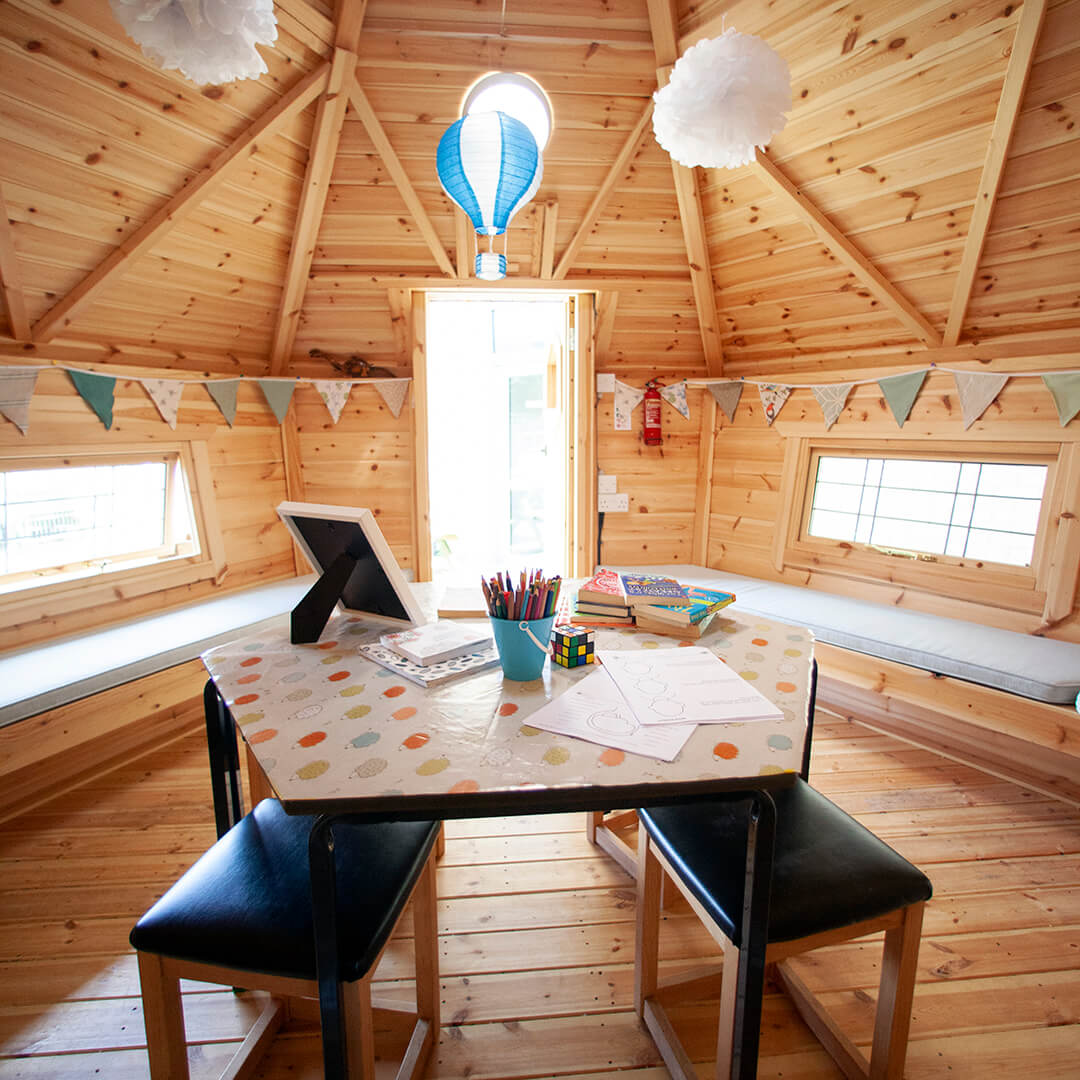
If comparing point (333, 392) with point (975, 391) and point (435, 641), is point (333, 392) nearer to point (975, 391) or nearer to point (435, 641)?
point (435, 641)

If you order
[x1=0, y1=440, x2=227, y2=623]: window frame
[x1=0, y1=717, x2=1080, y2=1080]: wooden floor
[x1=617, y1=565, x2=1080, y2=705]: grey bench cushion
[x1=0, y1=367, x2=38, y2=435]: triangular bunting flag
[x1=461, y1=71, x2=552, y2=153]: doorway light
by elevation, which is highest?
[x1=461, y1=71, x2=552, y2=153]: doorway light

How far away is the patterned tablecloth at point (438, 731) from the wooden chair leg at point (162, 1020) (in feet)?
1.32

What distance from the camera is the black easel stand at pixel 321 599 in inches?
59.3

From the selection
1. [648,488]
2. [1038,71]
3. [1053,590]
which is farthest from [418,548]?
[1038,71]

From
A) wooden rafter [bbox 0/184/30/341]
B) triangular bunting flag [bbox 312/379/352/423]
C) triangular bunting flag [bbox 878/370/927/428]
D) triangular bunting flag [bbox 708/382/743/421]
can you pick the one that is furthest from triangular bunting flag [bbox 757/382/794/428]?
wooden rafter [bbox 0/184/30/341]

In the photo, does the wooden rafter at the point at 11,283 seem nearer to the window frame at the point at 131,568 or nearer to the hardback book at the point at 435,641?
the window frame at the point at 131,568

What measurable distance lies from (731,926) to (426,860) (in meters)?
0.59

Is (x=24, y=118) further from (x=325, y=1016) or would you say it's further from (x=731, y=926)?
(x=731, y=926)

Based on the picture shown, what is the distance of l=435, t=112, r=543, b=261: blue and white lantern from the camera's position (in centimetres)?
169

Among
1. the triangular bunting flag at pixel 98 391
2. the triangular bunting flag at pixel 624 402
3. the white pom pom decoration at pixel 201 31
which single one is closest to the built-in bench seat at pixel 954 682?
the triangular bunting flag at pixel 624 402

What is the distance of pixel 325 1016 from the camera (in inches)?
37.2

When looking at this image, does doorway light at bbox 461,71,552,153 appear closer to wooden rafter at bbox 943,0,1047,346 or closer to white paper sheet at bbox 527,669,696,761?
wooden rafter at bbox 943,0,1047,346

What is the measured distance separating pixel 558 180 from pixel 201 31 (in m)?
2.07

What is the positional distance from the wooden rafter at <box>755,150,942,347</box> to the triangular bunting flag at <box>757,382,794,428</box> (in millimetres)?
689
